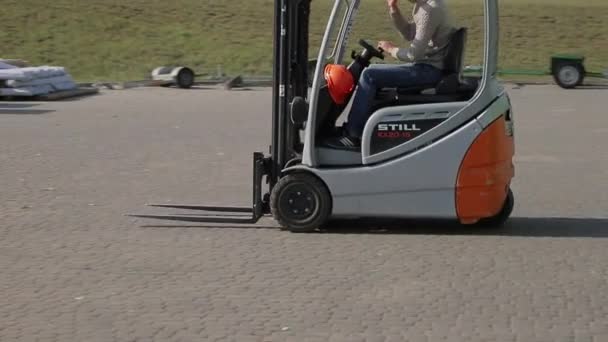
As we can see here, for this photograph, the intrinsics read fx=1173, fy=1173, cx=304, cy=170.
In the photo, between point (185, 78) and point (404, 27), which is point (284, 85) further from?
point (185, 78)

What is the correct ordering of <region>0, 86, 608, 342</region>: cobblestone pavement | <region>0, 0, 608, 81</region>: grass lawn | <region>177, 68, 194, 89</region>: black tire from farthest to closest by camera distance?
<region>0, 0, 608, 81</region>: grass lawn, <region>177, 68, 194, 89</region>: black tire, <region>0, 86, 608, 342</region>: cobblestone pavement

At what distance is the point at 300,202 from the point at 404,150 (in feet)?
3.56

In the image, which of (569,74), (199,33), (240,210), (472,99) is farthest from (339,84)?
(199,33)

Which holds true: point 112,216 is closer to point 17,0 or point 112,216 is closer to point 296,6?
point 296,6

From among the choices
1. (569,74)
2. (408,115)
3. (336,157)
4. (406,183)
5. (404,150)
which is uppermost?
(408,115)

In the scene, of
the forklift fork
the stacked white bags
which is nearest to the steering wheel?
the forklift fork

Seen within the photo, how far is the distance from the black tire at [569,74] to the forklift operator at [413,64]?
2207 centimetres

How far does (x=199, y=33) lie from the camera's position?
133 ft

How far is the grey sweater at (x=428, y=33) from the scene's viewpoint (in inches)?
423

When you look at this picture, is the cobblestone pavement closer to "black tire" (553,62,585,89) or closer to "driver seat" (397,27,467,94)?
"driver seat" (397,27,467,94)

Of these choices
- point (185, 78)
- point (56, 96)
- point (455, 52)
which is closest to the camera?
point (455, 52)

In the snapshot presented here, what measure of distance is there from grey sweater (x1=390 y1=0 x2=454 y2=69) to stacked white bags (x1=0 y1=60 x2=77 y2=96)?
56.8 ft

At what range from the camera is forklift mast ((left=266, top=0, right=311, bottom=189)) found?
36.8 ft

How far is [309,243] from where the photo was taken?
1057 cm
